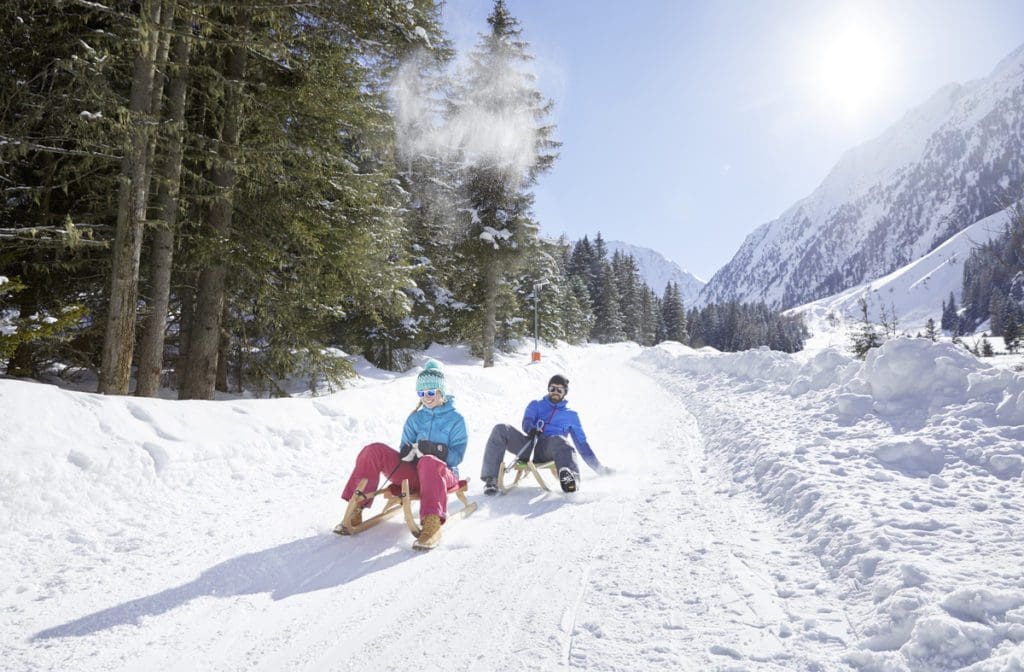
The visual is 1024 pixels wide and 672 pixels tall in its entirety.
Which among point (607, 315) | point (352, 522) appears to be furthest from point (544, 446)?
point (607, 315)

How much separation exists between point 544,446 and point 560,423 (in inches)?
16.3

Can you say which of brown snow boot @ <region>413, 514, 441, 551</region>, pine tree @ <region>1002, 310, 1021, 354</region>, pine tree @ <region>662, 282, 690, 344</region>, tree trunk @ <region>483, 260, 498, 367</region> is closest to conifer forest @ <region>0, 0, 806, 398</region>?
brown snow boot @ <region>413, 514, 441, 551</region>

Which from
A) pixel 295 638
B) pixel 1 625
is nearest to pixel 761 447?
pixel 295 638

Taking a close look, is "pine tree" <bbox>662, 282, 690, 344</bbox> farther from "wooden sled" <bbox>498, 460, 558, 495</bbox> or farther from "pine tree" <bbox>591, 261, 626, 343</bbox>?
"wooden sled" <bbox>498, 460, 558, 495</bbox>

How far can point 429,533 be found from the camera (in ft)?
13.2

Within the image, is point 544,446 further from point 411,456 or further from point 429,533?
point 429,533

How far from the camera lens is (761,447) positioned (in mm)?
6047

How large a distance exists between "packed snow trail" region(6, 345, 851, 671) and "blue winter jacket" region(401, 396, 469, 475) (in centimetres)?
64

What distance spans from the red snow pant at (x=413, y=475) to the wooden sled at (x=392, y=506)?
64 mm

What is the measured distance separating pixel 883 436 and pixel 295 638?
5.67 meters

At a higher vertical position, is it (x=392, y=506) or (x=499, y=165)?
(x=499, y=165)

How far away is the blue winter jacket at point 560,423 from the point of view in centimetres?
606

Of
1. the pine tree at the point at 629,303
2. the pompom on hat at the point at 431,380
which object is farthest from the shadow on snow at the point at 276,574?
the pine tree at the point at 629,303

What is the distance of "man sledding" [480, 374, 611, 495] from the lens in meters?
5.58
